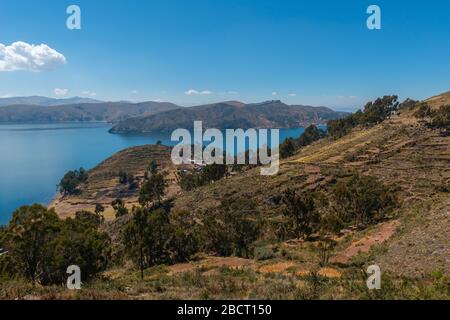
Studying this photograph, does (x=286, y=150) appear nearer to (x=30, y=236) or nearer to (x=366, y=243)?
(x=366, y=243)

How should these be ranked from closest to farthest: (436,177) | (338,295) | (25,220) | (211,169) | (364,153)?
(338,295), (25,220), (436,177), (364,153), (211,169)

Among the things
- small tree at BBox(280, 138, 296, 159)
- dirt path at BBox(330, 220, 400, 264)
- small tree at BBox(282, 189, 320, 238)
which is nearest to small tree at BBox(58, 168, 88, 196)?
small tree at BBox(280, 138, 296, 159)

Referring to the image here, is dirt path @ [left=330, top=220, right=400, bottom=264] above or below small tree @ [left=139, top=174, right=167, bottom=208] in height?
above

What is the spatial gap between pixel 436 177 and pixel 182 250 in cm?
4456

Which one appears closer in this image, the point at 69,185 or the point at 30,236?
the point at 30,236

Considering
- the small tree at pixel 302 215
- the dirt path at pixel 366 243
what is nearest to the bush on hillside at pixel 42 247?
the dirt path at pixel 366 243

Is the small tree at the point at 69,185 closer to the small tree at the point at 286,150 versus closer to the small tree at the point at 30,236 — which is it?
the small tree at the point at 286,150

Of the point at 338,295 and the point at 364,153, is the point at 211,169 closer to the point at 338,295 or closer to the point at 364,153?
the point at 364,153

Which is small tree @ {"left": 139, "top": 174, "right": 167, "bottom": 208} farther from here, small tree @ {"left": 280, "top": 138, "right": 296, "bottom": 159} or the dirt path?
the dirt path

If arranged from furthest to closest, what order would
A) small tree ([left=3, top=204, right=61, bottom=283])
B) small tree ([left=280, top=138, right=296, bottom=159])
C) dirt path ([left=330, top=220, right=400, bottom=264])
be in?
small tree ([left=280, top=138, right=296, bottom=159]) → dirt path ([left=330, top=220, right=400, bottom=264]) → small tree ([left=3, top=204, right=61, bottom=283])

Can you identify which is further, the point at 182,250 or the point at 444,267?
the point at 182,250

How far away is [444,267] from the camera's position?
19.9 m

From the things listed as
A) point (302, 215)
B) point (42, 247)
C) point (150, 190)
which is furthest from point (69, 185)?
point (42, 247)
